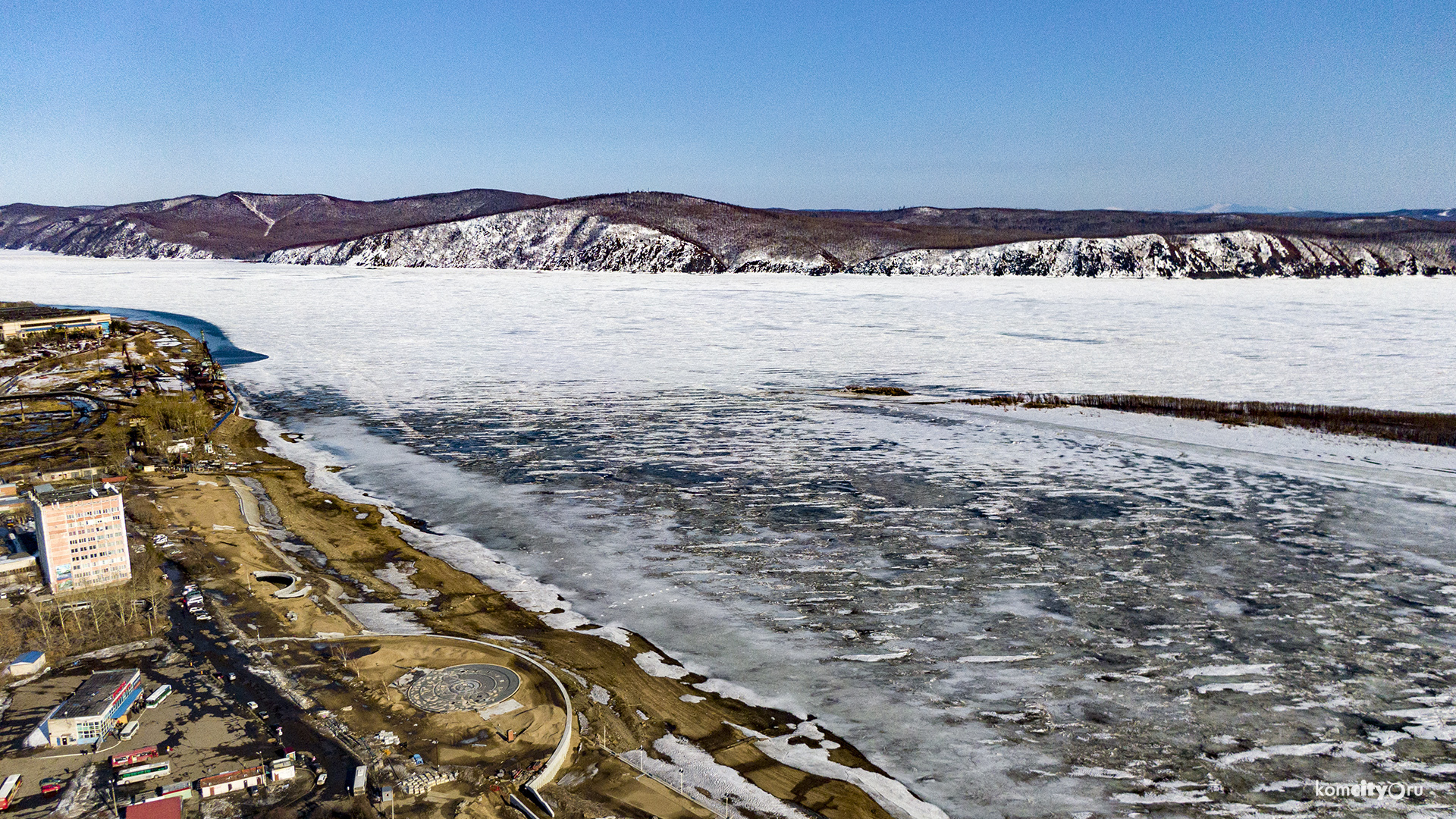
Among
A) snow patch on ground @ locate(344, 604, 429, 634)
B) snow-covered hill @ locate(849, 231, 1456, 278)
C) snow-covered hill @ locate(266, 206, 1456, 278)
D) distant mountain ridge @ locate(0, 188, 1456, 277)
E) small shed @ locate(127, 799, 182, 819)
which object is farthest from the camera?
distant mountain ridge @ locate(0, 188, 1456, 277)

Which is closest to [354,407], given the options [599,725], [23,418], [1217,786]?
[23,418]

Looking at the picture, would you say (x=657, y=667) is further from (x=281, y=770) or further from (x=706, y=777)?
(x=281, y=770)

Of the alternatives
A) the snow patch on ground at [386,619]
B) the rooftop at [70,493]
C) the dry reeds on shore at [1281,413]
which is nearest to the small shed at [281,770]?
the snow patch on ground at [386,619]

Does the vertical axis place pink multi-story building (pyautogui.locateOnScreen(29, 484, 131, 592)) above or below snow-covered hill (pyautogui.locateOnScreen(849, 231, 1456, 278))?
below

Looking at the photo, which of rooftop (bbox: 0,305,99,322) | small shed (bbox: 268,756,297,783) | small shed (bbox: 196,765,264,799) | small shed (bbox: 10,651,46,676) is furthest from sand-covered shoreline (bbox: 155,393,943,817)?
rooftop (bbox: 0,305,99,322)

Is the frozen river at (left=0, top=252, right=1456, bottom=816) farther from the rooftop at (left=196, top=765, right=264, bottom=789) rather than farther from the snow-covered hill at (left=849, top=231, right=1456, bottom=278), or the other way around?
the snow-covered hill at (left=849, top=231, right=1456, bottom=278)

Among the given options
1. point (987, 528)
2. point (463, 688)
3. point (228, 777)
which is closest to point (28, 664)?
point (228, 777)

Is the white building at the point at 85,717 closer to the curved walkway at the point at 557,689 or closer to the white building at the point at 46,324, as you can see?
the curved walkway at the point at 557,689

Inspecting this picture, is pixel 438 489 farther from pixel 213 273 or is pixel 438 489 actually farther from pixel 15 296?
pixel 213 273
